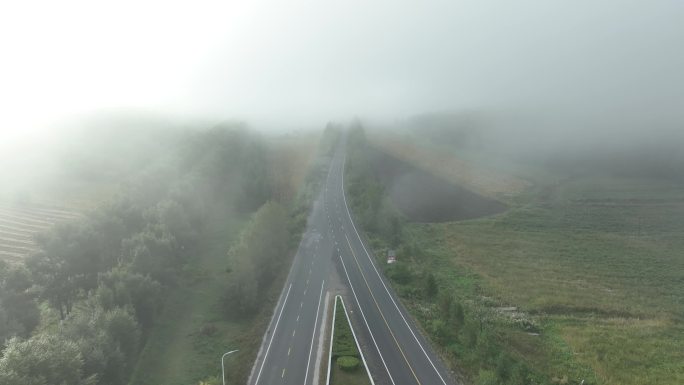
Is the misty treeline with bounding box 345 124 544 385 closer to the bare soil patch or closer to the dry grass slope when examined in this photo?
the bare soil patch

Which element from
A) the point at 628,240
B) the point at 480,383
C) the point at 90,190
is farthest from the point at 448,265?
the point at 90,190

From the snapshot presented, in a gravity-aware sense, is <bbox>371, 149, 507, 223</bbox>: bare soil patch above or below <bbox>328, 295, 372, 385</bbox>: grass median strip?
above

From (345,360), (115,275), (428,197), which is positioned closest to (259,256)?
(115,275)

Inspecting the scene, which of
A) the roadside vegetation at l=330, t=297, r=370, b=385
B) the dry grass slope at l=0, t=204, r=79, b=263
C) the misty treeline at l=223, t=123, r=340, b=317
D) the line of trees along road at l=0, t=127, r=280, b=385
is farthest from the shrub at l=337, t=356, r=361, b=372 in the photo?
the dry grass slope at l=0, t=204, r=79, b=263

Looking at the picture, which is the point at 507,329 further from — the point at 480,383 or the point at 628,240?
the point at 628,240

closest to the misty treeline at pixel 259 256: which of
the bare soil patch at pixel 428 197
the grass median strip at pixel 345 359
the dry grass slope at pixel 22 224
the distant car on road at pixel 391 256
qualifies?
the grass median strip at pixel 345 359

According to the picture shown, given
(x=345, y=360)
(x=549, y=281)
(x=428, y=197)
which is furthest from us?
(x=428, y=197)

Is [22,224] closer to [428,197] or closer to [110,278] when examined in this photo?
[110,278]
